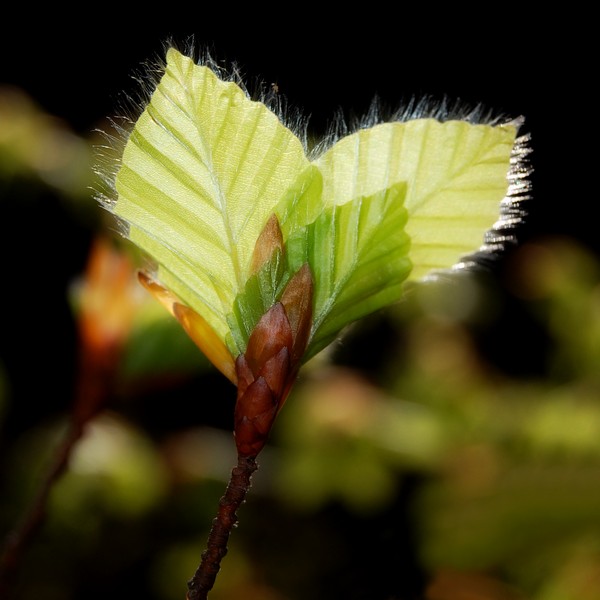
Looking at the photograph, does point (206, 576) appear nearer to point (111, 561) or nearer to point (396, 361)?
point (111, 561)

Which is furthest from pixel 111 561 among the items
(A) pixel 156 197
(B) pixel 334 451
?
(A) pixel 156 197

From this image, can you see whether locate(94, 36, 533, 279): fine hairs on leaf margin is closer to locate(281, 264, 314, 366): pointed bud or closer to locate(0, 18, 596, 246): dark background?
locate(281, 264, 314, 366): pointed bud

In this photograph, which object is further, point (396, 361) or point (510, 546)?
point (396, 361)

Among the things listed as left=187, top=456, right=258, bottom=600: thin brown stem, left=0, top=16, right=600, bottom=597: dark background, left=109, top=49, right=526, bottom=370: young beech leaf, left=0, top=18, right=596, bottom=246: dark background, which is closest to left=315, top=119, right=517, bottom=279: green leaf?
left=109, top=49, right=526, bottom=370: young beech leaf

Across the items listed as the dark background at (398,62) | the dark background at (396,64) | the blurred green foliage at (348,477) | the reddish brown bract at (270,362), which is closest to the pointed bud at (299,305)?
the reddish brown bract at (270,362)

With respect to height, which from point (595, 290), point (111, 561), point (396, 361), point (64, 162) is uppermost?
point (64, 162)

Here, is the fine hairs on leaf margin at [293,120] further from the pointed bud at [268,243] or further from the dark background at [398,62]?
the dark background at [398,62]

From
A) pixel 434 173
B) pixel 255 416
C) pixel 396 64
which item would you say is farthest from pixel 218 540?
pixel 396 64
